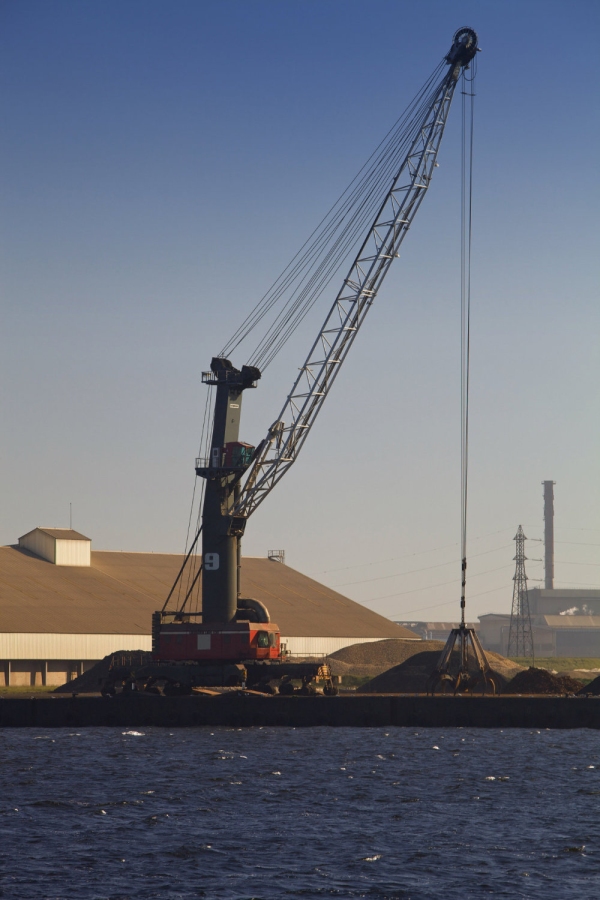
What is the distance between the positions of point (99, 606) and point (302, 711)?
35388mm

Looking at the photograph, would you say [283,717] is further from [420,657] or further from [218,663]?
[420,657]

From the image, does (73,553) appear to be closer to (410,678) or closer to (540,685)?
(410,678)

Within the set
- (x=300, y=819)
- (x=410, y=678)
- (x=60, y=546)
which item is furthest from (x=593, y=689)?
(x=60, y=546)

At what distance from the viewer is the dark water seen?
2209cm

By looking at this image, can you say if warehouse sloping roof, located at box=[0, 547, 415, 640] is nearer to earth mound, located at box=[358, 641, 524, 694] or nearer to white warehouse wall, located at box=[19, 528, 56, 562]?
white warehouse wall, located at box=[19, 528, 56, 562]

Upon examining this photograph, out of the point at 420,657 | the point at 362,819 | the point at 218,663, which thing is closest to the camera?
the point at 362,819

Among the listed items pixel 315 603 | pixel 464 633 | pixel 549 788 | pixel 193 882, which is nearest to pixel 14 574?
pixel 315 603

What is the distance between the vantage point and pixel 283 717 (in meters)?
51.9

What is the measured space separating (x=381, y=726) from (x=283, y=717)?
4.25m

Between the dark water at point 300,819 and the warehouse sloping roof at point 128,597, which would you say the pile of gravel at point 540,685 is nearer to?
the dark water at point 300,819

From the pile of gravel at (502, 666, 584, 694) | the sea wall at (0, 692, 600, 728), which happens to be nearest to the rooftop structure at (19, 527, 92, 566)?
the sea wall at (0, 692, 600, 728)

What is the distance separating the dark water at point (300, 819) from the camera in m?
22.1

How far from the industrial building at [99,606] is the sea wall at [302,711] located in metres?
22.4

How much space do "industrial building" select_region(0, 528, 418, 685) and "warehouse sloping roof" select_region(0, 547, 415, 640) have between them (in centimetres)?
9
